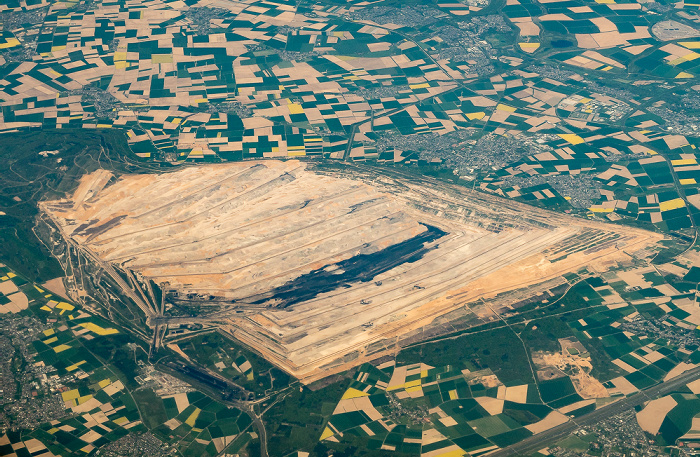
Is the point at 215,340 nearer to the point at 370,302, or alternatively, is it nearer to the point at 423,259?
the point at 370,302

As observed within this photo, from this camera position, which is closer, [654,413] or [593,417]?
[593,417]

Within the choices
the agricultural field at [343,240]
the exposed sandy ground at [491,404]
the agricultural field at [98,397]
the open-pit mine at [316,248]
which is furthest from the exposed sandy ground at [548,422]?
the agricultural field at [98,397]

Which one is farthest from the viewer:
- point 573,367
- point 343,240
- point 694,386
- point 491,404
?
point 343,240

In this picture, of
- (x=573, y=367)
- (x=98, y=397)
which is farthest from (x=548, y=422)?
(x=98, y=397)

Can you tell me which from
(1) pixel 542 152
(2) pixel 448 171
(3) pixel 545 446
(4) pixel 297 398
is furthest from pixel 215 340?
(1) pixel 542 152

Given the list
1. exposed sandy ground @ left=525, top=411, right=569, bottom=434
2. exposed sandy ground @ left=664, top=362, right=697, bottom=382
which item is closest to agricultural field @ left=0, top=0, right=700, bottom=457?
exposed sandy ground @ left=525, top=411, right=569, bottom=434

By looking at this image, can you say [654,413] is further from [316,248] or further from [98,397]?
[98,397]
